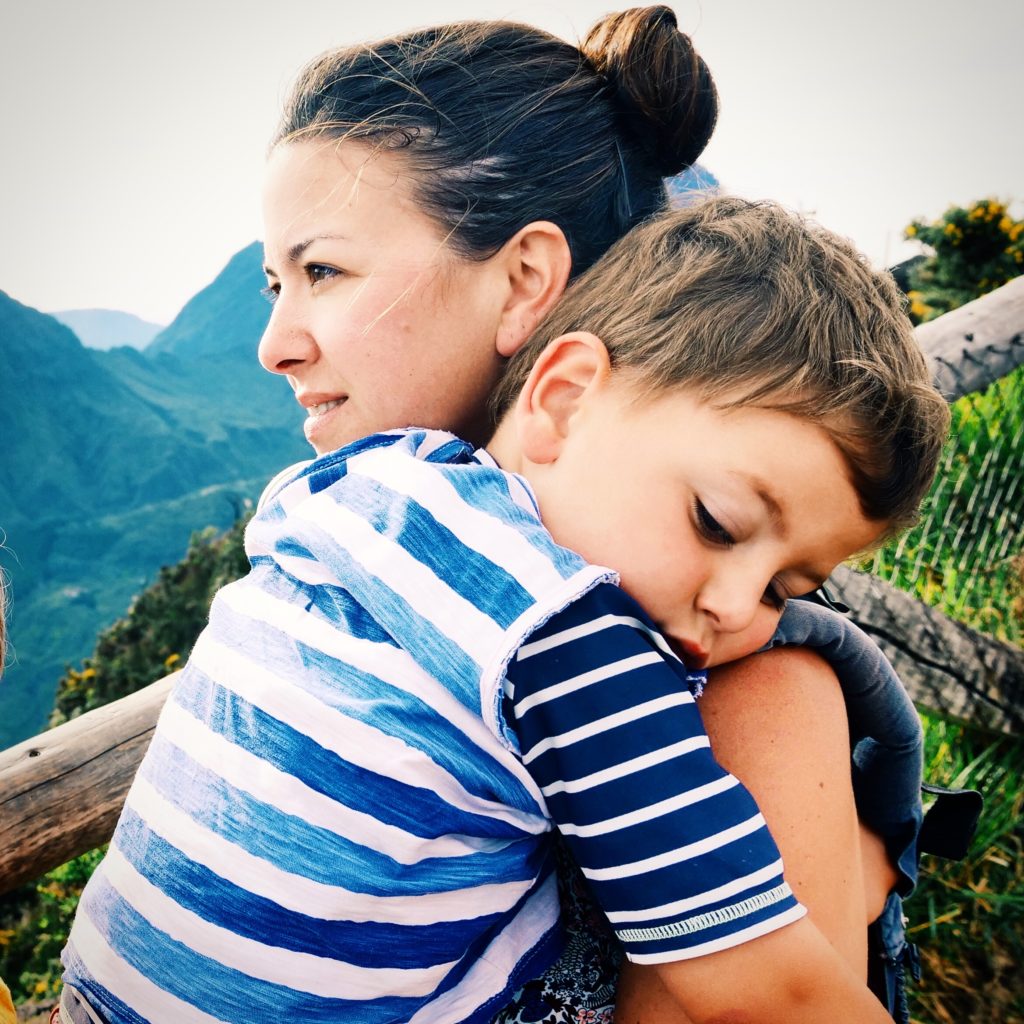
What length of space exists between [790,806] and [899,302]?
84cm

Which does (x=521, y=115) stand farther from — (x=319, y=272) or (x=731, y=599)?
(x=731, y=599)

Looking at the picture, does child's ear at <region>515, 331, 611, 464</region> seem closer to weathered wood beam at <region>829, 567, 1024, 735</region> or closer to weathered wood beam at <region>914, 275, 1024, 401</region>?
weathered wood beam at <region>829, 567, 1024, 735</region>

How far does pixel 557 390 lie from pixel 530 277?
13.9 inches

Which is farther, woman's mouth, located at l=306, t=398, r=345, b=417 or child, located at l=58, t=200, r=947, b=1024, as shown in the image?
woman's mouth, located at l=306, t=398, r=345, b=417

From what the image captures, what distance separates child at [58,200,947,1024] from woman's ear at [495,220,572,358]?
9.0 inches

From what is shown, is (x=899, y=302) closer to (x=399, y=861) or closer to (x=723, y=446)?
(x=723, y=446)

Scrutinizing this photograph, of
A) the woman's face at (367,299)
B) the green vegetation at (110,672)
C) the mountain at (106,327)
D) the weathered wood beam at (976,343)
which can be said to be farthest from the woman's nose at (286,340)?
the mountain at (106,327)

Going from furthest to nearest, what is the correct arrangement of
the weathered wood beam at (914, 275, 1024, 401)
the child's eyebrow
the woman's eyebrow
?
the weathered wood beam at (914, 275, 1024, 401)
the woman's eyebrow
the child's eyebrow

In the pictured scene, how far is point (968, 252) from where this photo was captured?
960 centimetres

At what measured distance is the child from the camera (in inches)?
33.5

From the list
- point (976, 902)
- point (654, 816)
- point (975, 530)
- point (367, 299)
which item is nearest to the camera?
point (654, 816)

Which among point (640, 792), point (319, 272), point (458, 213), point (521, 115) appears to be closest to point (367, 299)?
point (319, 272)

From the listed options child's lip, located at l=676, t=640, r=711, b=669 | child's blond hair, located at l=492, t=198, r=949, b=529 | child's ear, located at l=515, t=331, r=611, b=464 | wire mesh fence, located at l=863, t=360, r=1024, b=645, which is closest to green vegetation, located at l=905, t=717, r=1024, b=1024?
wire mesh fence, located at l=863, t=360, r=1024, b=645

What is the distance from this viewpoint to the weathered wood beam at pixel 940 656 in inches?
89.0
